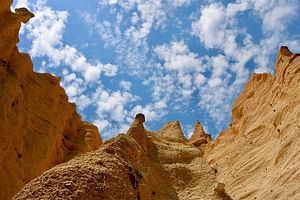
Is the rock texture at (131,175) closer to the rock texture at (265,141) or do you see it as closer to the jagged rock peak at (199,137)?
the rock texture at (265,141)

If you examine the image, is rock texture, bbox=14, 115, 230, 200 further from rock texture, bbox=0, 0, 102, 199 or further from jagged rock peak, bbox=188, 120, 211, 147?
Answer: jagged rock peak, bbox=188, 120, 211, 147

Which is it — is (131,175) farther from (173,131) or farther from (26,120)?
(173,131)

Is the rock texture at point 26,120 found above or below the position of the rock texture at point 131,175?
above

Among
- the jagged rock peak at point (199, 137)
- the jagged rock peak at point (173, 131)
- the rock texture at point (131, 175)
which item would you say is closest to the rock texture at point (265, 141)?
the rock texture at point (131, 175)

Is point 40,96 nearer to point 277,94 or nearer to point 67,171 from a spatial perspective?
point 277,94

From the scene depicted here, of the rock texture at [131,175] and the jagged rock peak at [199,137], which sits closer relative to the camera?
the rock texture at [131,175]

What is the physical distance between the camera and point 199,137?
4475 cm

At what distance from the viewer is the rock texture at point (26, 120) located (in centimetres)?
2764

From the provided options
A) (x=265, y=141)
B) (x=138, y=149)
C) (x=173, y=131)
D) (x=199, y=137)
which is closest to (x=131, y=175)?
(x=138, y=149)

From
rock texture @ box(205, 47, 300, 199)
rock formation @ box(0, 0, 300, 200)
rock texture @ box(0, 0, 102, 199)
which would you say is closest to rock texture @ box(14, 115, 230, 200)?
rock formation @ box(0, 0, 300, 200)

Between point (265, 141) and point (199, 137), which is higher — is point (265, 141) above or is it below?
below

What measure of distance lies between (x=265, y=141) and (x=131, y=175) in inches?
503

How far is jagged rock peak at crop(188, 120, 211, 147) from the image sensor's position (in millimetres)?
43281

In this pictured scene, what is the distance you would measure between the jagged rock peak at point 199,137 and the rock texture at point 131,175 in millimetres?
13150
